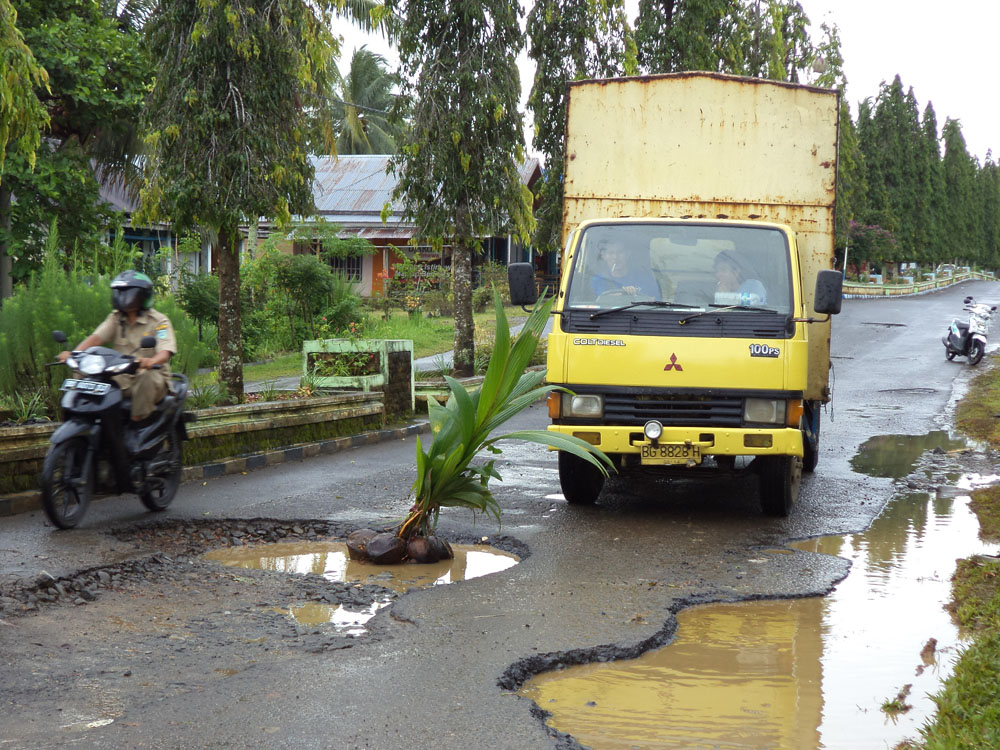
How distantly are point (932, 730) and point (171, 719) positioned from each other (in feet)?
9.22

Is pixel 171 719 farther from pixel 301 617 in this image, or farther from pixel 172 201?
pixel 172 201

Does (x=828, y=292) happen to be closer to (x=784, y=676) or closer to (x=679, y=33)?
(x=784, y=676)

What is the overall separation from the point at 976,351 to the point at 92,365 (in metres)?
20.1

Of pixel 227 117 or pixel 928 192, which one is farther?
pixel 928 192

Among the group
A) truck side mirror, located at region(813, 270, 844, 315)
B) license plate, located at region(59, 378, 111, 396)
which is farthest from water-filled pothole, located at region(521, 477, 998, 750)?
license plate, located at region(59, 378, 111, 396)

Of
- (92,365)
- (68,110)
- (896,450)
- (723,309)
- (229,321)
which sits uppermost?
(68,110)

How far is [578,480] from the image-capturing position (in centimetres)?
862

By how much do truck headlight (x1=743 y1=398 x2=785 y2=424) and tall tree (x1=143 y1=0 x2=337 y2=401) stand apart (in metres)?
→ 6.41

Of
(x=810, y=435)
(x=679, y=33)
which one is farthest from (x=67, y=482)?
(x=679, y=33)

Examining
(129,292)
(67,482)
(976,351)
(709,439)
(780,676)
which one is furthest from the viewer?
(976,351)

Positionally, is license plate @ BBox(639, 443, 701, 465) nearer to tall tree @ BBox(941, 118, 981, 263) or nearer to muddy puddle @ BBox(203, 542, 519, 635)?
muddy puddle @ BBox(203, 542, 519, 635)

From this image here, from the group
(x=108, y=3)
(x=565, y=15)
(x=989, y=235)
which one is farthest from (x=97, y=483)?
(x=989, y=235)

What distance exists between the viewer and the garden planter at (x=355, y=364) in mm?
13086

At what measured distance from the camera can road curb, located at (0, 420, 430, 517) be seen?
26.3 ft
